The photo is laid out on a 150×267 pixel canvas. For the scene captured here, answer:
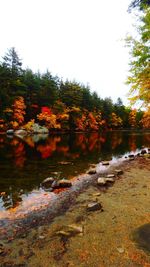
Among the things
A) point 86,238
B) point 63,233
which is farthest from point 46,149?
point 86,238

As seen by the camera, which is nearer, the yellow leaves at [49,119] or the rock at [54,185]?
the rock at [54,185]

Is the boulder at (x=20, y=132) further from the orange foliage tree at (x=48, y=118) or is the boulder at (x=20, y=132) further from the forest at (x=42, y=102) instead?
the orange foliage tree at (x=48, y=118)

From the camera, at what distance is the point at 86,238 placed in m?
4.82

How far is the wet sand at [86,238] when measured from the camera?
4062 millimetres

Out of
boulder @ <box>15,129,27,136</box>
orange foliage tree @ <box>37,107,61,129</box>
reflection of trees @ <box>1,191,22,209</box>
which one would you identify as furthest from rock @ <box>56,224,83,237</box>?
orange foliage tree @ <box>37,107,61,129</box>

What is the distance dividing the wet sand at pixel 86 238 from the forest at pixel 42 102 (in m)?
26.1

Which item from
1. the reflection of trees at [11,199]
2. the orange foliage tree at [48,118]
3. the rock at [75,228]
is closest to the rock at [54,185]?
the reflection of trees at [11,199]

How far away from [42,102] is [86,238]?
51.5 metres

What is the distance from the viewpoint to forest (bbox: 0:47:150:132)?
45281mm

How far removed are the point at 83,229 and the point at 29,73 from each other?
53.3 metres

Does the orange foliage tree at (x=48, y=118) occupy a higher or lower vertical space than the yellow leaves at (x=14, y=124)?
higher

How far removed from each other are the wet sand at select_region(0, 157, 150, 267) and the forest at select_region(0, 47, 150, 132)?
2611cm

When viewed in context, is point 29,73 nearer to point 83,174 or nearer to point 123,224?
point 83,174

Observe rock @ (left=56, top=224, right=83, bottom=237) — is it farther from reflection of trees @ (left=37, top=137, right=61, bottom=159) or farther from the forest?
the forest
